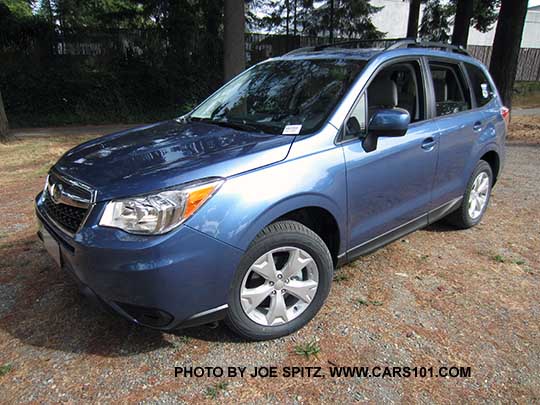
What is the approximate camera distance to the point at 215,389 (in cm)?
223

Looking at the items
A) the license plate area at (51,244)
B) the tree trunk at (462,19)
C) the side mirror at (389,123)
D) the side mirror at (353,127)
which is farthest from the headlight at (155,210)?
the tree trunk at (462,19)

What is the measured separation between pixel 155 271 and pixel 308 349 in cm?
107

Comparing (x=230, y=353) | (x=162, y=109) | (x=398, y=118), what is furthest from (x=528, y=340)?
(x=162, y=109)

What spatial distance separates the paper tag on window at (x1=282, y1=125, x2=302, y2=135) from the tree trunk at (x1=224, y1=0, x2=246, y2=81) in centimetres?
763

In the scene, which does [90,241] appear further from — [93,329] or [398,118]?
[398,118]

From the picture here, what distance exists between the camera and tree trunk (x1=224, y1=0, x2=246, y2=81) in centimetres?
970

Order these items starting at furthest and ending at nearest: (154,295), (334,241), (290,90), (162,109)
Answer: (162,109) → (290,90) → (334,241) → (154,295)

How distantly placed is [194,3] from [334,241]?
46.6 feet

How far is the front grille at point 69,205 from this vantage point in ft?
7.40

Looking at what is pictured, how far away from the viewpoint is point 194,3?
14.7 m

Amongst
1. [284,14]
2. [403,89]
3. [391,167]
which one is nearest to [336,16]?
[284,14]

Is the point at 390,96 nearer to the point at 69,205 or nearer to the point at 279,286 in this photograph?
the point at 279,286

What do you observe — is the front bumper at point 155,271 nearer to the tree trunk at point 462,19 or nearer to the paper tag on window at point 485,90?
the paper tag on window at point 485,90

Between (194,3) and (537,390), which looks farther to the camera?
(194,3)
